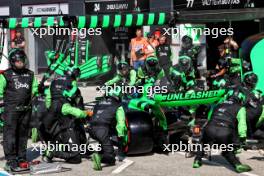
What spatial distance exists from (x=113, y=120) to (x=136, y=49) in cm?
730

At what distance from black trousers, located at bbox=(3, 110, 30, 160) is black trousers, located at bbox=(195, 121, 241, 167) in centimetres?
298

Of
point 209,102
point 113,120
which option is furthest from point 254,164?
point 113,120

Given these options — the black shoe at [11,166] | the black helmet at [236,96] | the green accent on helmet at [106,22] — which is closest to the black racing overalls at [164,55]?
the green accent on helmet at [106,22]

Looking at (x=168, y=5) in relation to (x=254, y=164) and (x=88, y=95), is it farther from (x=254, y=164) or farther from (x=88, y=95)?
(x=254, y=164)

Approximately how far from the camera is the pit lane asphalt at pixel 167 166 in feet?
28.9

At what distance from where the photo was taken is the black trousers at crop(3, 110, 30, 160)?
907cm

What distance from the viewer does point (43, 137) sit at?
32.8 ft

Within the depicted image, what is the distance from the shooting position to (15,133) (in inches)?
359

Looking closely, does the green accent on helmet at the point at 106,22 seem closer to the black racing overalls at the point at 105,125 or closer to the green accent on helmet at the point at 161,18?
the green accent on helmet at the point at 161,18

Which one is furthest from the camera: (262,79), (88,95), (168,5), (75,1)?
(75,1)

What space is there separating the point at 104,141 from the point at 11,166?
156 centimetres

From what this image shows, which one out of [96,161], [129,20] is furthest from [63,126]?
[129,20]
